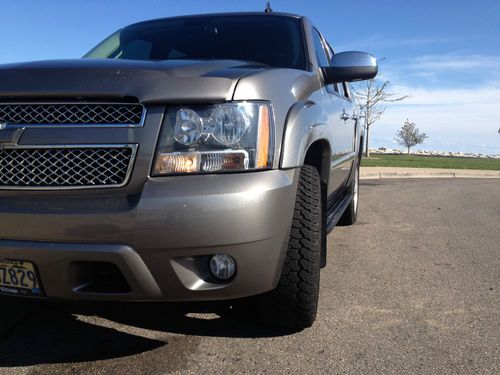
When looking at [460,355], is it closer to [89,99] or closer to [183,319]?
[183,319]

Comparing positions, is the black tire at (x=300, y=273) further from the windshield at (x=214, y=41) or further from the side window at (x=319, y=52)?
the side window at (x=319, y=52)

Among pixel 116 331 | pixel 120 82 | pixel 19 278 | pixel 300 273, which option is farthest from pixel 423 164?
pixel 19 278

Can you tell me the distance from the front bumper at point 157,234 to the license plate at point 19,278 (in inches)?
1.8

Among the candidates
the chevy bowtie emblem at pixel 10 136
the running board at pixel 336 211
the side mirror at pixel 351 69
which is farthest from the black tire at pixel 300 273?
the chevy bowtie emblem at pixel 10 136

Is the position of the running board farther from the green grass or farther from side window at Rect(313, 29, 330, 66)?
the green grass

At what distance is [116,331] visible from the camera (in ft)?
8.82

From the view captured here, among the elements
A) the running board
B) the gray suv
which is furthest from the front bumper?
A: the running board

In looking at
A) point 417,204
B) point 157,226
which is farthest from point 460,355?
point 417,204

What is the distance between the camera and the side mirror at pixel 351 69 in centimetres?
327

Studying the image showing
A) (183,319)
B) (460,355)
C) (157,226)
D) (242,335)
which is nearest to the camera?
(157,226)

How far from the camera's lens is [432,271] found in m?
3.86

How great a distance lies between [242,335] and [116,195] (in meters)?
1.07

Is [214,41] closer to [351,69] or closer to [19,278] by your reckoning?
[351,69]

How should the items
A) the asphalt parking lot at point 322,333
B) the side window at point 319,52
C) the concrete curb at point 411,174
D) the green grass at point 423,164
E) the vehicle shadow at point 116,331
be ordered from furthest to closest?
the green grass at point 423,164, the concrete curb at point 411,174, the side window at point 319,52, the vehicle shadow at point 116,331, the asphalt parking lot at point 322,333
